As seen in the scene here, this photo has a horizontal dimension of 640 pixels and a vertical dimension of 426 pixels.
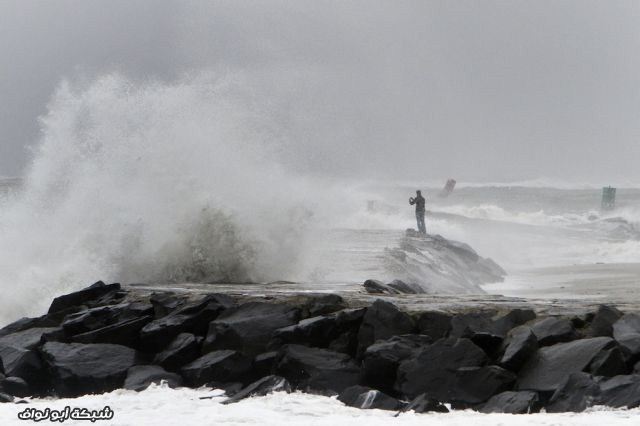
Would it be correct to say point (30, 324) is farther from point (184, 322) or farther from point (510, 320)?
point (510, 320)

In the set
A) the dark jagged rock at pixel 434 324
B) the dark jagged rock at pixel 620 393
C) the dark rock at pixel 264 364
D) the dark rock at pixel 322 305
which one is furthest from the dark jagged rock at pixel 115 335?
the dark jagged rock at pixel 620 393

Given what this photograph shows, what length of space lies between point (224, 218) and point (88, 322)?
4706 millimetres

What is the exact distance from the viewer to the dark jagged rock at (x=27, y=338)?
24.3 feet

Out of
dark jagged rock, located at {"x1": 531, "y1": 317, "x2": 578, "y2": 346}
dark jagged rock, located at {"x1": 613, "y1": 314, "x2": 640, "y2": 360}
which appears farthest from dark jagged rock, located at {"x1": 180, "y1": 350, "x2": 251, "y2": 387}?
dark jagged rock, located at {"x1": 613, "y1": 314, "x2": 640, "y2": 360}

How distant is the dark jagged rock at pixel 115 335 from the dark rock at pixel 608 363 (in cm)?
377

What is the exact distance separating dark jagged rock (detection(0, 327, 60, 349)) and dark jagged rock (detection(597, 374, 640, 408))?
459cm

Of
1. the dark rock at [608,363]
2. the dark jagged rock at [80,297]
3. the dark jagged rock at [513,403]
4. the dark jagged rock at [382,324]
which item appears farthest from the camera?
the dark jagged rock at [80,297]

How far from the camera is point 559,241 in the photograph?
87.6 feet

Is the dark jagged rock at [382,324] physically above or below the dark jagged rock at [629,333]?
above

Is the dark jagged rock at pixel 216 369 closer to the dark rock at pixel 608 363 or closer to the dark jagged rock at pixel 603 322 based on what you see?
the dark rock at pixel 608 363

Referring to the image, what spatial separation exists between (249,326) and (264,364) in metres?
0.58

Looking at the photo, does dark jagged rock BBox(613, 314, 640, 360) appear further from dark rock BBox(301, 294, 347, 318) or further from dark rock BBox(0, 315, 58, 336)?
dark rock BBox(0, 315, 58, 336)

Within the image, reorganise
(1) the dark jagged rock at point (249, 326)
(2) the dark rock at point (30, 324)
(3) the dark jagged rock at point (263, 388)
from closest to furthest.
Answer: (3) the dark jagged rock at point (263, 388), (1) the dark jagged rock at point (249, 326), (2) the dark rock at point (30, 324)

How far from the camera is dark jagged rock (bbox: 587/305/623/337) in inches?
265
